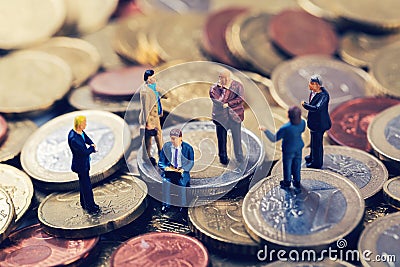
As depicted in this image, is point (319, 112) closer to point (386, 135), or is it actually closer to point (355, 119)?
point (386, 135)

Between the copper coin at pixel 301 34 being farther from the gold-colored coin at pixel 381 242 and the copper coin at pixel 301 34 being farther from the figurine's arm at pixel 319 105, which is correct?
the gold-colored coin at pixel 381 242

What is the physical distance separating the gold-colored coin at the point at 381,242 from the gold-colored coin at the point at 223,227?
0.93 m

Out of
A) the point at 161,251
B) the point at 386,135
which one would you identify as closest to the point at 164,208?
the point at 161,251

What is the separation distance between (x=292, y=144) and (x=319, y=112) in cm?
51

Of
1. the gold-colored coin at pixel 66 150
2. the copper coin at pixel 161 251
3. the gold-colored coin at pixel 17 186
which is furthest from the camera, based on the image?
the gold-colored coin at pixel 66 150

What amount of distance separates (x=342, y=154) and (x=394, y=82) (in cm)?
182

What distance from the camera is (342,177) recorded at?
278 inches

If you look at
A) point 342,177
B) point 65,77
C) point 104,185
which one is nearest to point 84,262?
point 104,185

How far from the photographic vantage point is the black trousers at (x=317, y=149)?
7.24 meters

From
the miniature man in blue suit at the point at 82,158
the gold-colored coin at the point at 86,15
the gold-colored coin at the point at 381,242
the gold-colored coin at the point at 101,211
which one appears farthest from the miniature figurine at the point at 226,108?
the gold-colored coin at the point at 86,15

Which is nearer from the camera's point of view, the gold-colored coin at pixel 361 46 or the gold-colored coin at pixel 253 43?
the gold-colored coin at pixel 253 43

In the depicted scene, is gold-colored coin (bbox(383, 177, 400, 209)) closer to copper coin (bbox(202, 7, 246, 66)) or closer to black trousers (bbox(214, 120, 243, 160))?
black trousers (bbox(214, 120, 243, 160))

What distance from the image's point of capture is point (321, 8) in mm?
10164

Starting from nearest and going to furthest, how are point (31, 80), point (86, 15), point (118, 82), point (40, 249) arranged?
point (40, 249)
point (118, 82)
point (31, 80)
point (86, 15)
